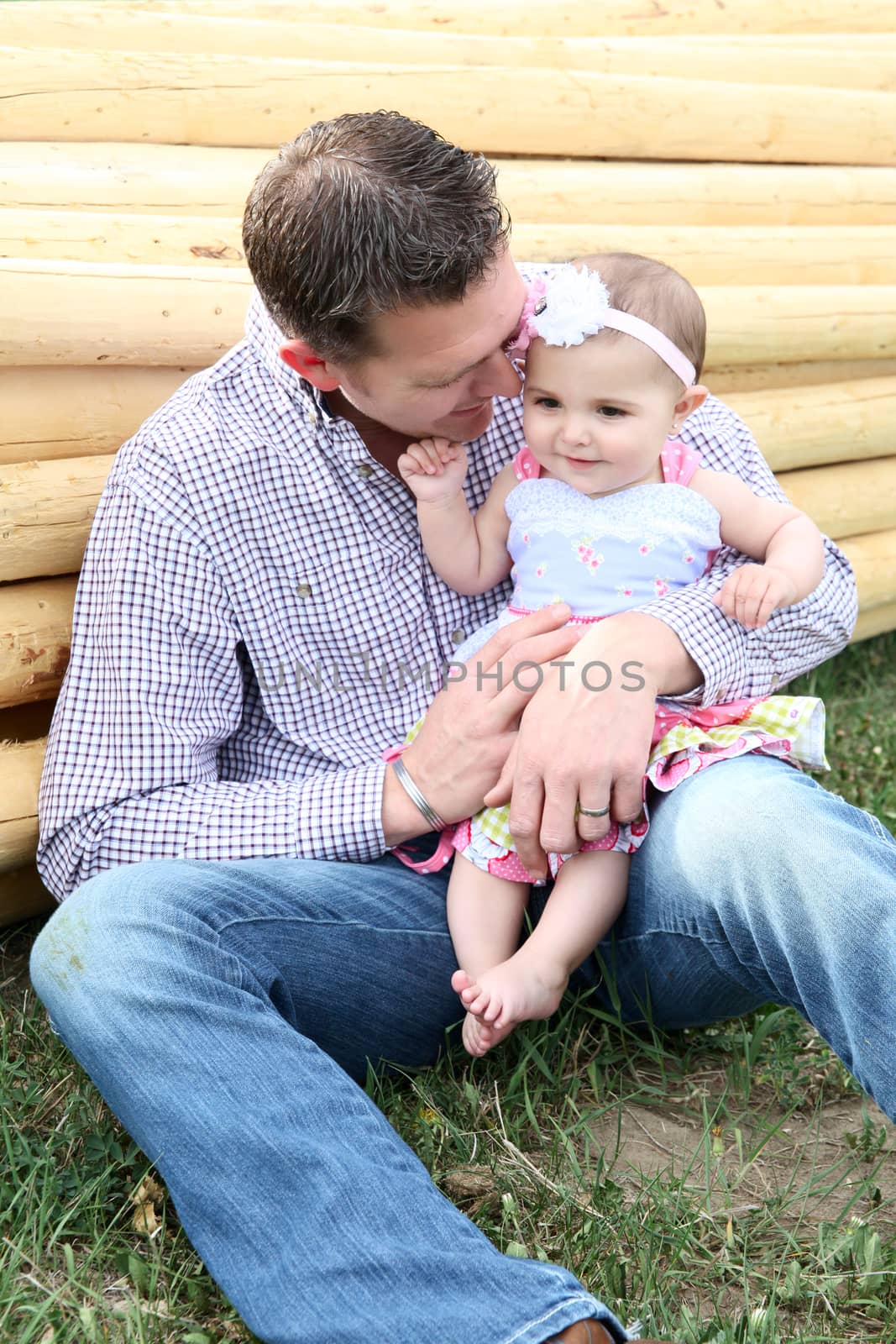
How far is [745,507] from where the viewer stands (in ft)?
9.09

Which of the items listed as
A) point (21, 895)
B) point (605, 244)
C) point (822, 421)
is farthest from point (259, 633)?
point (822, 421)

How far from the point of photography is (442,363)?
8.16 feet

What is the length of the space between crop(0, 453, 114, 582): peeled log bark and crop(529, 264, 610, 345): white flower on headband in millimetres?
1053

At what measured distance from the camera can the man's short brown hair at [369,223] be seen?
93.0 inches

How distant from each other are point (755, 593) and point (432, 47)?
93.0 inches

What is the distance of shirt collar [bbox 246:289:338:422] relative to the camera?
8.86 ft

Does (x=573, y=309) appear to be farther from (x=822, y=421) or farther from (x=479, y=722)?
(x=822, y=421)

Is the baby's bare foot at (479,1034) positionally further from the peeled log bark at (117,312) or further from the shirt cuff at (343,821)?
the peeled log bark at (117,312)

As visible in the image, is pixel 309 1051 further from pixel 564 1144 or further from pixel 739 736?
pixel 739 736

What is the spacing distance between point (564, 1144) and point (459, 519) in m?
1.20

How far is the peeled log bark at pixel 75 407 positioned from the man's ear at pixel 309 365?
55cm

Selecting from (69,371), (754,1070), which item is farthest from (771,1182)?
(69,371)

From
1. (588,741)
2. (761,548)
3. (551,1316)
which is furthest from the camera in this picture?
(761,548)

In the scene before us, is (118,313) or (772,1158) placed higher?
(118,313)
